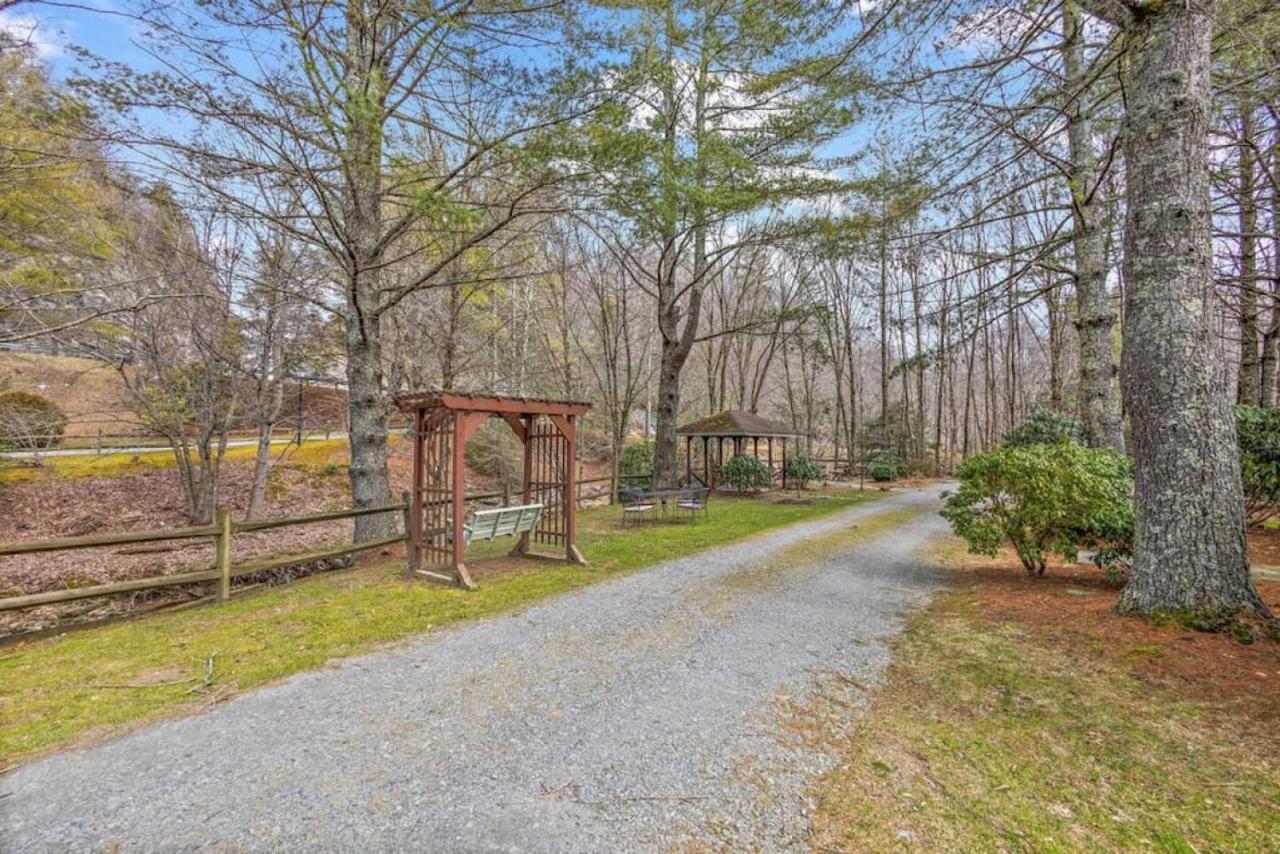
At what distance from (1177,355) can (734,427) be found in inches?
486

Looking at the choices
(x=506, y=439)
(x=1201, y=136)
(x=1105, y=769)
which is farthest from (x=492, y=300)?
(x=1105, y=769)

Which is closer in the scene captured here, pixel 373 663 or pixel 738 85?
pixel 373 663

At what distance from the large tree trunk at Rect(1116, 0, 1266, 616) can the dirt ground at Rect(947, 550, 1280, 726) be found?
0.31 metres

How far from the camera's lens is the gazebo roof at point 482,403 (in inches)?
236

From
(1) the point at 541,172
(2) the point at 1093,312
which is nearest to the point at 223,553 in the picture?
(1) the point at 541,172

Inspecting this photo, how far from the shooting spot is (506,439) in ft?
55.1

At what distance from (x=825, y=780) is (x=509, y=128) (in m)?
6.98

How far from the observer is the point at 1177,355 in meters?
4.12

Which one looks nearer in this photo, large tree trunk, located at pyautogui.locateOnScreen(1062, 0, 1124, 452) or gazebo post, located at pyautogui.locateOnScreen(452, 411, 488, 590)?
gazebo post, located at pyautogui.locateOnScreen(452, 411, 488, 590)

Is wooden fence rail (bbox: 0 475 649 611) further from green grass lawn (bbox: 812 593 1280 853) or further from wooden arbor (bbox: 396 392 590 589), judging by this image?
green grass lawn (bbox: 812 593 1280 853)

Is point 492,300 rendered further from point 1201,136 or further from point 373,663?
point 1201,136

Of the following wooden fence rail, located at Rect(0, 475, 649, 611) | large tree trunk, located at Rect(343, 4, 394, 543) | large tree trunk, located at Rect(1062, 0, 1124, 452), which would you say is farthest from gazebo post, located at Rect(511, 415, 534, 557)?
large tree trunk, located at Rect(1062, 0, 1124, 452)

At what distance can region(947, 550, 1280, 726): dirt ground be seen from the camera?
125 inches

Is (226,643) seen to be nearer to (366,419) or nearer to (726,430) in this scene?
(366,419)
